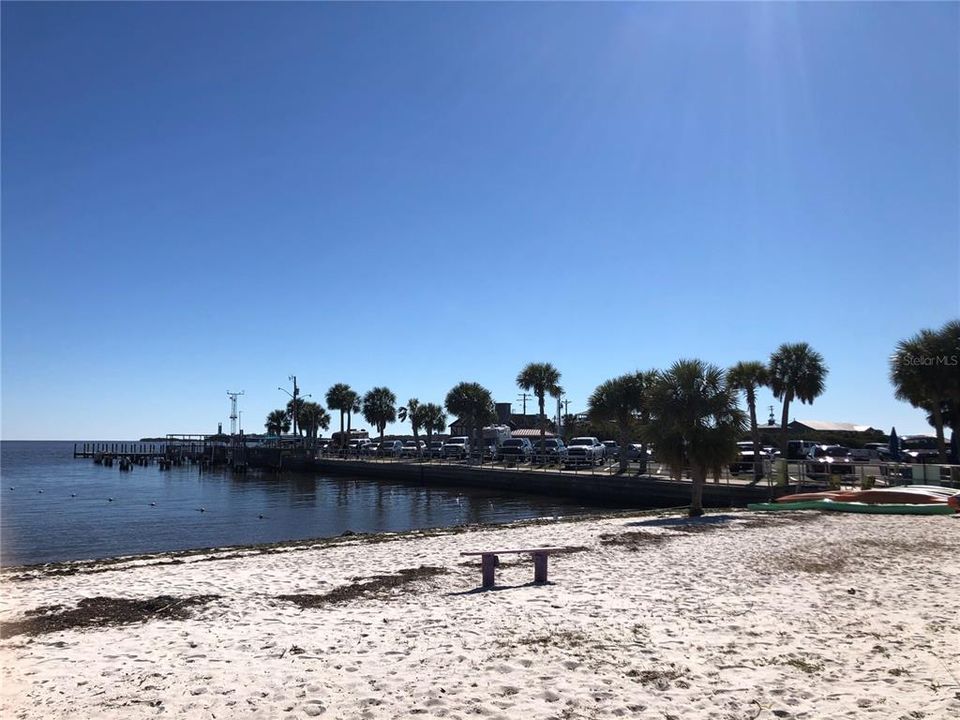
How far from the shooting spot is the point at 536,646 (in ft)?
23.8

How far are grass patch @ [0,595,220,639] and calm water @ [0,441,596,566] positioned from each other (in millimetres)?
14471

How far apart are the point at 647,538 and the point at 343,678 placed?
35.9 ft

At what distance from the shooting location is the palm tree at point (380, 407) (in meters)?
88.2

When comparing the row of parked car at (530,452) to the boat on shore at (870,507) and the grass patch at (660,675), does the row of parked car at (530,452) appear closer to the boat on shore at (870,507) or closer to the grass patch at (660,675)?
the boat on shore at (870,507)

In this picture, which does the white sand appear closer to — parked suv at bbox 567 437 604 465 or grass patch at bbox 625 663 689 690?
grass patch at bbox 625 663 689 690

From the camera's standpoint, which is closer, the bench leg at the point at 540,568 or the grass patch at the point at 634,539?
the bench leg at the point at 540,568

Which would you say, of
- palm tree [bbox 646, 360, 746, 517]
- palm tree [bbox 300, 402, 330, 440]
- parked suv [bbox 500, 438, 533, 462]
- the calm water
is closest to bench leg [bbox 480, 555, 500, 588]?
palm tree [bbox 646, 360, 746, 517]

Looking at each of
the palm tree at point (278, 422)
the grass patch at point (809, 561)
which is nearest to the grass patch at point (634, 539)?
the grass patch at point (809, 561)

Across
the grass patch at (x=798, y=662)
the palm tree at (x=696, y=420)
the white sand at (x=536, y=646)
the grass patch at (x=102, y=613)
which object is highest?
the palm tree at (x=696, y=420)

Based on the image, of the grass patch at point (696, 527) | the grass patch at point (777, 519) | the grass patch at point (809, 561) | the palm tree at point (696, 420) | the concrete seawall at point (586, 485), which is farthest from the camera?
the concrete seawall at point (586, 485)

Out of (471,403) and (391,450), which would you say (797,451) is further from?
(391,450)

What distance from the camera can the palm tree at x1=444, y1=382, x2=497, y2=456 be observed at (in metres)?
69.7

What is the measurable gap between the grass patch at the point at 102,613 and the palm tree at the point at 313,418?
97.1 metres

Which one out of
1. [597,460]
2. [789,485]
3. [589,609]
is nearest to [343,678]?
[589,609]
